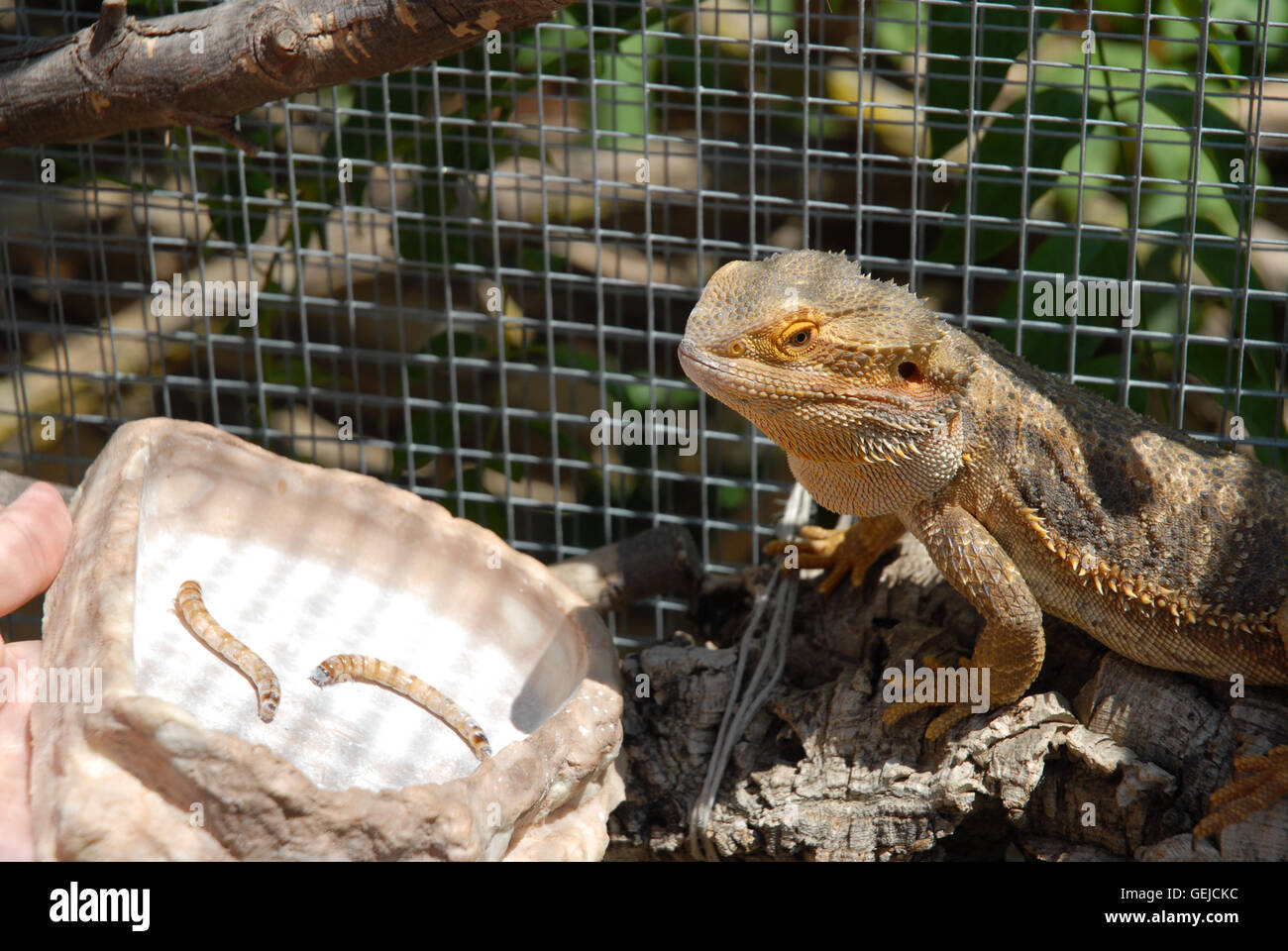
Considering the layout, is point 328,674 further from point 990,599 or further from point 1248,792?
point 1248,792

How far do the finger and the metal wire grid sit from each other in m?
1.20

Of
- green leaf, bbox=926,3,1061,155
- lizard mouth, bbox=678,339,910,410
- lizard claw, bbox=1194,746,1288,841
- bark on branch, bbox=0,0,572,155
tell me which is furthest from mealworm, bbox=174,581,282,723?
green leaf, bbox=926,3,1061,155

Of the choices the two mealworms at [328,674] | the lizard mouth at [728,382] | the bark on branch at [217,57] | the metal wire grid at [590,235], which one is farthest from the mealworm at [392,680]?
the bark on branch at [217,57]

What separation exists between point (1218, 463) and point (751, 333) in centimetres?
103

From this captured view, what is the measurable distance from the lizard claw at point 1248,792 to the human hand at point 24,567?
2050 millimetres

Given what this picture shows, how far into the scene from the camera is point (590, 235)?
329cm

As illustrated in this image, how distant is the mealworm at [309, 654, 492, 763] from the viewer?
2436 millimetres

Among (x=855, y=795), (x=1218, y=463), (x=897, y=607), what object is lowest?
(x=855, y=795)

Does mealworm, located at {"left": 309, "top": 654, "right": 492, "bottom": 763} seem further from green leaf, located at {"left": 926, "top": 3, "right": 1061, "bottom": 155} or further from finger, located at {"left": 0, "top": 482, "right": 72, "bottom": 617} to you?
green leaf, located at {"left": 926, "top": 3, "right": 1061, "bottom": 155}

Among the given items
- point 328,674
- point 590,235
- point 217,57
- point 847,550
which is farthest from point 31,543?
point 847,550

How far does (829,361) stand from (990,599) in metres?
0.58
